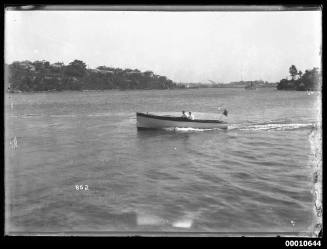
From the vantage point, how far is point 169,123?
376 inches

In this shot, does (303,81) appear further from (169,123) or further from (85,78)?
(85,78)

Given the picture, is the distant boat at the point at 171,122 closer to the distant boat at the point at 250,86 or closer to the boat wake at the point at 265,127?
the boat wake at the point at 265,127

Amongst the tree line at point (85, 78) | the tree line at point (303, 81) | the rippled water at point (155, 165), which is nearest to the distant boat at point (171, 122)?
the rippled water at point (155, 165)

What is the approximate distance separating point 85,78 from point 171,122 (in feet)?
9.59

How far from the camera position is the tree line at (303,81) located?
21.9 ft

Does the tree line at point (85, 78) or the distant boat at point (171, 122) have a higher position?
the tree line at point (85, 78)

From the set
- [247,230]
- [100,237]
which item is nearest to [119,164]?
[100,237]

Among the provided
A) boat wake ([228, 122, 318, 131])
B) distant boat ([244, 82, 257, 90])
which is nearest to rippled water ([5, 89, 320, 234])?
boat wake ([228, 122, 318, 131])

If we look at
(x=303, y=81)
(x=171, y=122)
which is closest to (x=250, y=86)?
(x=303, y=81)

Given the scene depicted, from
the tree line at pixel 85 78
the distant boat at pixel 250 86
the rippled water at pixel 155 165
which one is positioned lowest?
the rippled water at pixel 155 165

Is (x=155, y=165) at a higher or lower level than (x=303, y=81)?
lower

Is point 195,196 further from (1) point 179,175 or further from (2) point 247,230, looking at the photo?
(2) point 247,230

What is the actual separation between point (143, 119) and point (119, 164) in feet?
4.34

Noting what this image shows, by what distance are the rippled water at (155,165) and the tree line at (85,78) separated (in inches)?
8.1
